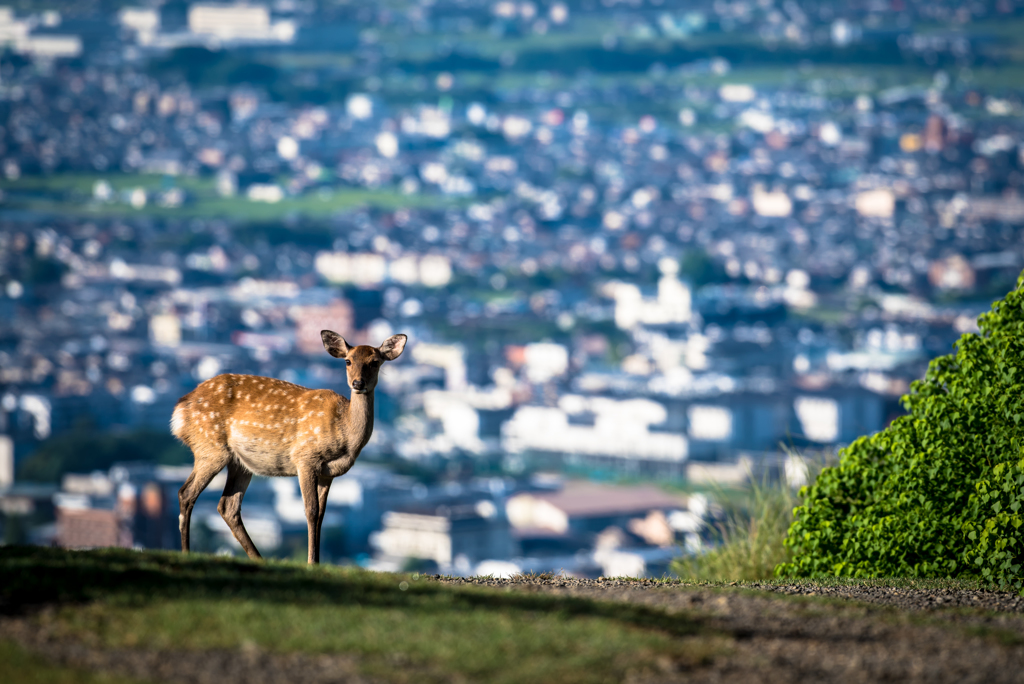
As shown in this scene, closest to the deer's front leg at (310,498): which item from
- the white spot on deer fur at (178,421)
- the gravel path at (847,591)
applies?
the white spot on deer fur at (178,421)

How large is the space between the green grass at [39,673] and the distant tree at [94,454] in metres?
95.5

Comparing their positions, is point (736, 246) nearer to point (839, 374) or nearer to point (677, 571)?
point (839, 374)

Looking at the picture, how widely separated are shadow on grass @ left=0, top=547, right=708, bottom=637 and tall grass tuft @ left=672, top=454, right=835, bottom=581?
454 centimetres

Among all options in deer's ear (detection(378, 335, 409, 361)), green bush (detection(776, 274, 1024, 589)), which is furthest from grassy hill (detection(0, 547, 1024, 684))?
green bush (detection(776, 274, 1024, 589))

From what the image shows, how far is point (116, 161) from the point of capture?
187625 millimetres

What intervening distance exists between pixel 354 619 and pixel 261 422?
2157mm

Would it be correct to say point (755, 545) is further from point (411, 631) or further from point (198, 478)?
point (411, 631)

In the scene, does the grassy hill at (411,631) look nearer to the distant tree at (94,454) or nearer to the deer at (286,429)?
the deer at (286,429)

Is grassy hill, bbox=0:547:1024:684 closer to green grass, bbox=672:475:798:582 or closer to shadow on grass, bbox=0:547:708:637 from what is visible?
shadow on grass, bbox=0:547:708:637

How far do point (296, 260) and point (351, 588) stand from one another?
158233 millimetres

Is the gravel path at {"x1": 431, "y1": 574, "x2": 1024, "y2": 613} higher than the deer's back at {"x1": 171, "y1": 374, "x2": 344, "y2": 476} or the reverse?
the reverse

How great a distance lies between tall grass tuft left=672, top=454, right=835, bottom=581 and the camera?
12141mm

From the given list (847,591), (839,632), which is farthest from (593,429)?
(839,632)

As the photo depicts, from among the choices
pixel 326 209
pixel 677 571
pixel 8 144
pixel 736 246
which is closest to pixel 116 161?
pixel 8 144
